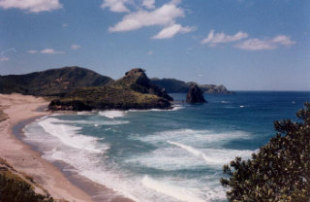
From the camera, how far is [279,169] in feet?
49.6

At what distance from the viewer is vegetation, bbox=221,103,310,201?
13.5m

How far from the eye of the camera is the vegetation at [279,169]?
13531 millimetres

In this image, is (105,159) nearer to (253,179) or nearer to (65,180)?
(65,180)

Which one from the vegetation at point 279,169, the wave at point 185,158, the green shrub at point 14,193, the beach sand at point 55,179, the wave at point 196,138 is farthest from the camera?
the wave at point 196,138

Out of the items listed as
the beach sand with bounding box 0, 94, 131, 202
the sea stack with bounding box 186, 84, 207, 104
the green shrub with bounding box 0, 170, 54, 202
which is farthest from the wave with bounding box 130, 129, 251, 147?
the sea stack with bounding box 186, 84, 207, 104

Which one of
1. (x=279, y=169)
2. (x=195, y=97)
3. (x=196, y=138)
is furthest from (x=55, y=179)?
(x=195, y=97)

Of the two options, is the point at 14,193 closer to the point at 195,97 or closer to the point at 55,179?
the point at 55,179

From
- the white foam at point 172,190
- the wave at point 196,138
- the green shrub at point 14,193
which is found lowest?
the white foam at point 172,190

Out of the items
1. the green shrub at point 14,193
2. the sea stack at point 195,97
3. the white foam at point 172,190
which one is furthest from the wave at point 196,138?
the sea stack at point 195,97

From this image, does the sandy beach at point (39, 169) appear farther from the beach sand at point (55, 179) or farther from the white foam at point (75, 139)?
the white foam at point (75, 139)

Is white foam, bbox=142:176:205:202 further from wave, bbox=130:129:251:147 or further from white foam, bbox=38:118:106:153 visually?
wave, bbox=130:129:251:147

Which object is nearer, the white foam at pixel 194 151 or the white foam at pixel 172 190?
the white foam at pixel 172 190

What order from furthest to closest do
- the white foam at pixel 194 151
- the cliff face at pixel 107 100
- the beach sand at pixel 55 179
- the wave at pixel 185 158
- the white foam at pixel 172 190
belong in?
the cliff face at pixel 107 100 < the white foam at pixel 194 151 < the wave at pixel 185 158 < the white foam at pixel 172 190 < the beach sand at pixel 55 179

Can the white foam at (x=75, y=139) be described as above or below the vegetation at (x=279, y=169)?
below
